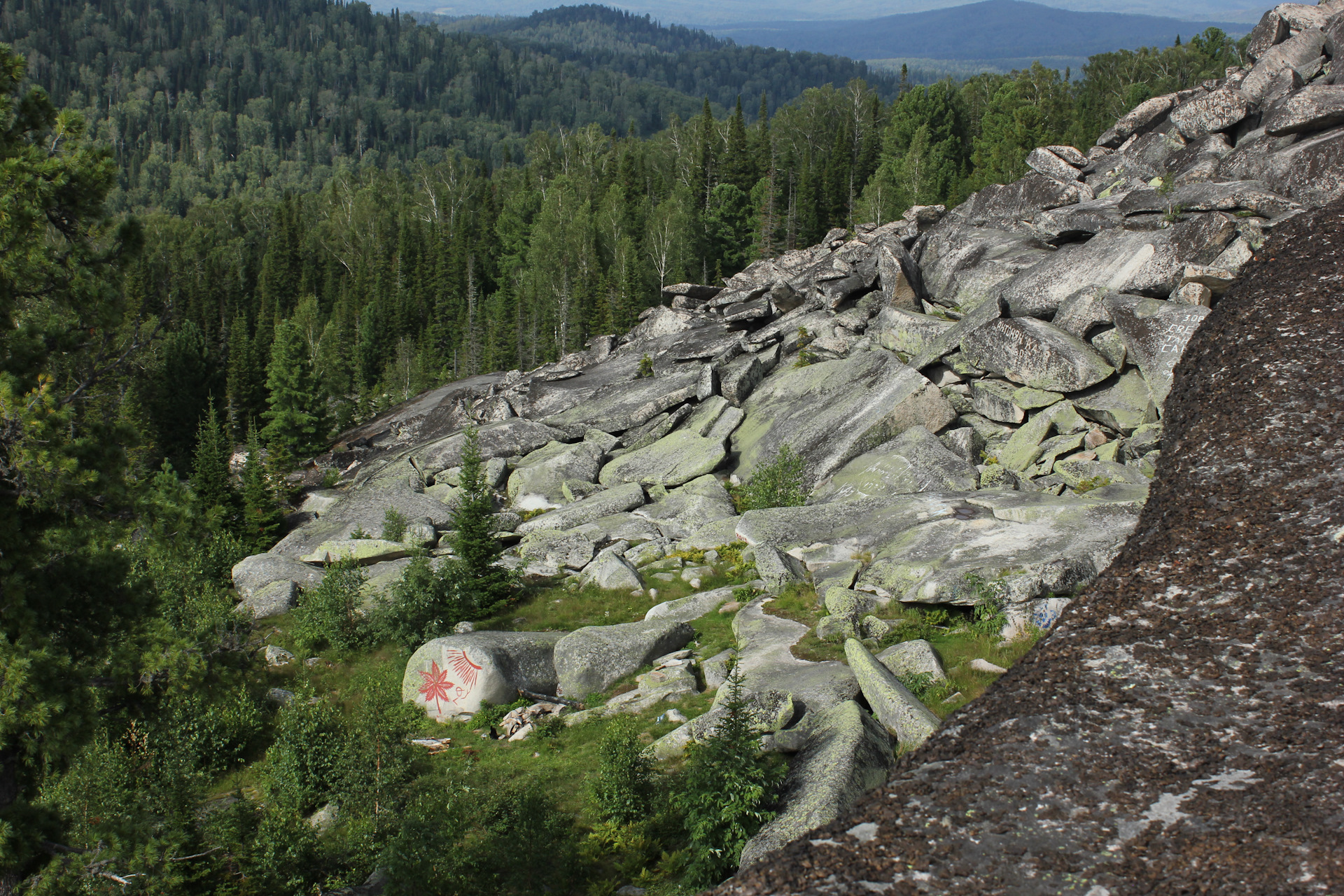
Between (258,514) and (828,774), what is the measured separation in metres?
33.2

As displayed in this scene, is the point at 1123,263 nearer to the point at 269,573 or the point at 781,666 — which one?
the point at 781,666

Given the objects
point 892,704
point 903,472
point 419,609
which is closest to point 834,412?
point 903,472

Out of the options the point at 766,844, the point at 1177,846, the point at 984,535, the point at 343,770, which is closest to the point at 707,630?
the point at 984,535

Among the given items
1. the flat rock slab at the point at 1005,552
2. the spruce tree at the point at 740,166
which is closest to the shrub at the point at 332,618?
the flat rock slab at the point at 1005,552

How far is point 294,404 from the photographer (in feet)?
195

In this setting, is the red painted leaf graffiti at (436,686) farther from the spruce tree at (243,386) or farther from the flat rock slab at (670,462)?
the spruce tree at (243,386)

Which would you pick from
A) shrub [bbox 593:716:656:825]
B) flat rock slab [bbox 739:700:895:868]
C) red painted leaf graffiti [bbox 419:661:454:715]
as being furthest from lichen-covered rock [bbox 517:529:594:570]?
flat rock slab [bbox 739:700:895:868]

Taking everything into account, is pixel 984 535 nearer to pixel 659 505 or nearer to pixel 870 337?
pixel 659 505

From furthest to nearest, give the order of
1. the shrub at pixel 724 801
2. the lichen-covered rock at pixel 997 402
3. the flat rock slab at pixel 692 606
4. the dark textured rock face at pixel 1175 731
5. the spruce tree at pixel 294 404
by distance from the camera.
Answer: the spruce tree at pixel 294 404, the lichen-covered rock at pixel 997 402, the flat rock slab at pixel 692 606, the shrub at pixel 724 801, the dark textured rock face at pixel 1175 731

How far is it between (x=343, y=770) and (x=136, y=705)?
4.40 metres

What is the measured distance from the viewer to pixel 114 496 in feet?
33.5

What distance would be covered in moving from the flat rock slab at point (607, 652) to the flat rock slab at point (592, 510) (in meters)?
11.9

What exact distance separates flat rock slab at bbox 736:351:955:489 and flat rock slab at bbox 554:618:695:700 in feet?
36.2

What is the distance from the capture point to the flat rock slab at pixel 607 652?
1811cm
